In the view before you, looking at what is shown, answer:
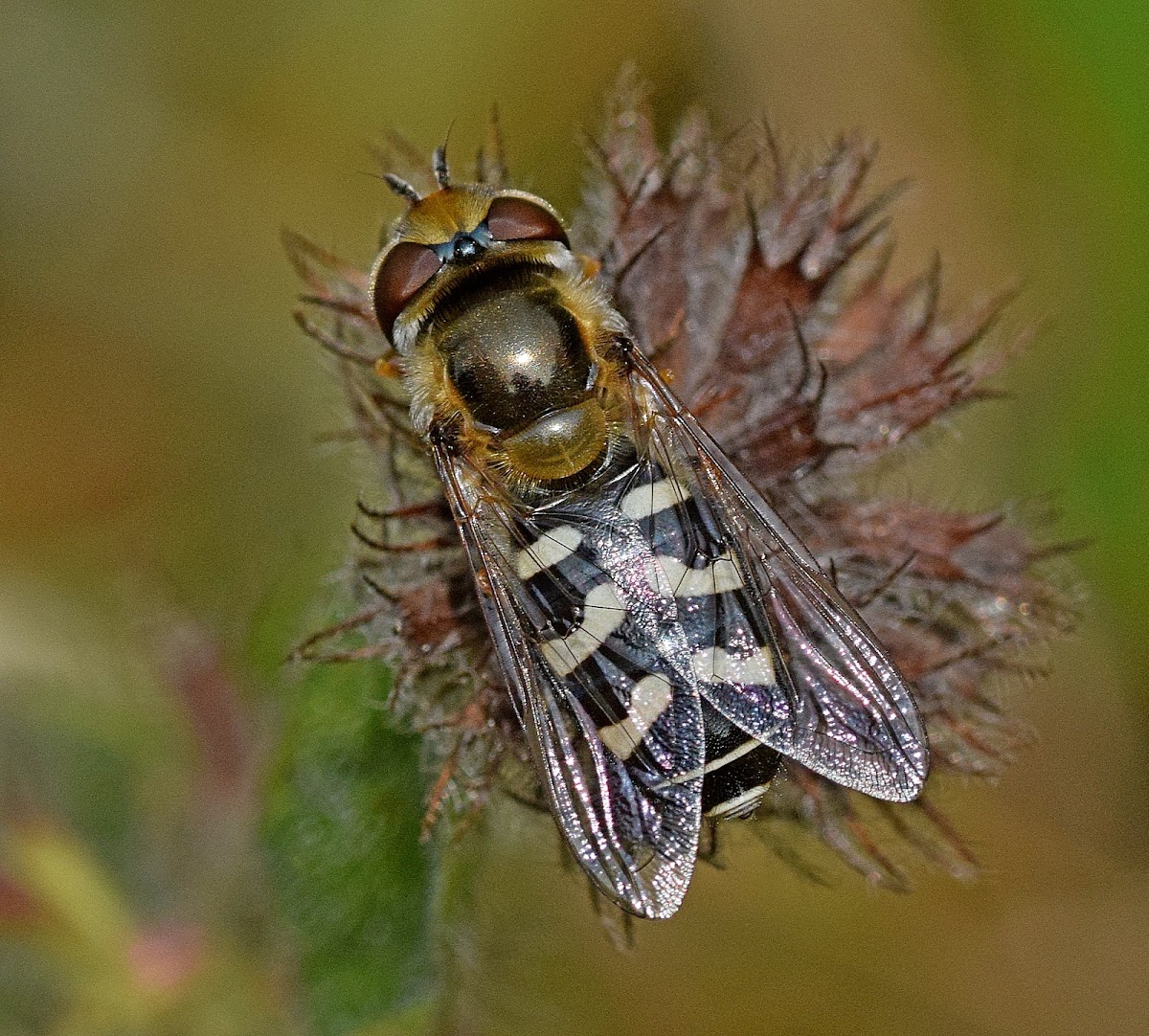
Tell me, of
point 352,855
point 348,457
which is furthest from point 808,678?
point 348,457

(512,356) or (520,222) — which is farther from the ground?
(520,222)

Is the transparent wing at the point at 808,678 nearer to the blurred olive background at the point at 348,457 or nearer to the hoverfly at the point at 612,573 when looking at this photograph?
the hoverfly at the point at 612,573

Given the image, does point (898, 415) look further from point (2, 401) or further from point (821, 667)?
point (2, 401)

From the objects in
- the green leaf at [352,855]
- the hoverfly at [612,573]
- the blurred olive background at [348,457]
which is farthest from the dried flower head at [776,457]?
the blurred olive background at [348,457]

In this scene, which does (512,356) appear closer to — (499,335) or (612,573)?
(499,335)

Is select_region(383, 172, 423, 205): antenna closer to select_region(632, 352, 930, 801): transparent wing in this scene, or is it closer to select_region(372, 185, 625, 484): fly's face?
select_region(372, 185, 625, 484): fly's face

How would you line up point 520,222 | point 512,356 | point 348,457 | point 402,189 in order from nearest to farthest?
point 512,356
point 520,222
point 402,189
point 348,457

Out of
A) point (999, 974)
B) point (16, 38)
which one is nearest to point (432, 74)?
point (16, 38)
